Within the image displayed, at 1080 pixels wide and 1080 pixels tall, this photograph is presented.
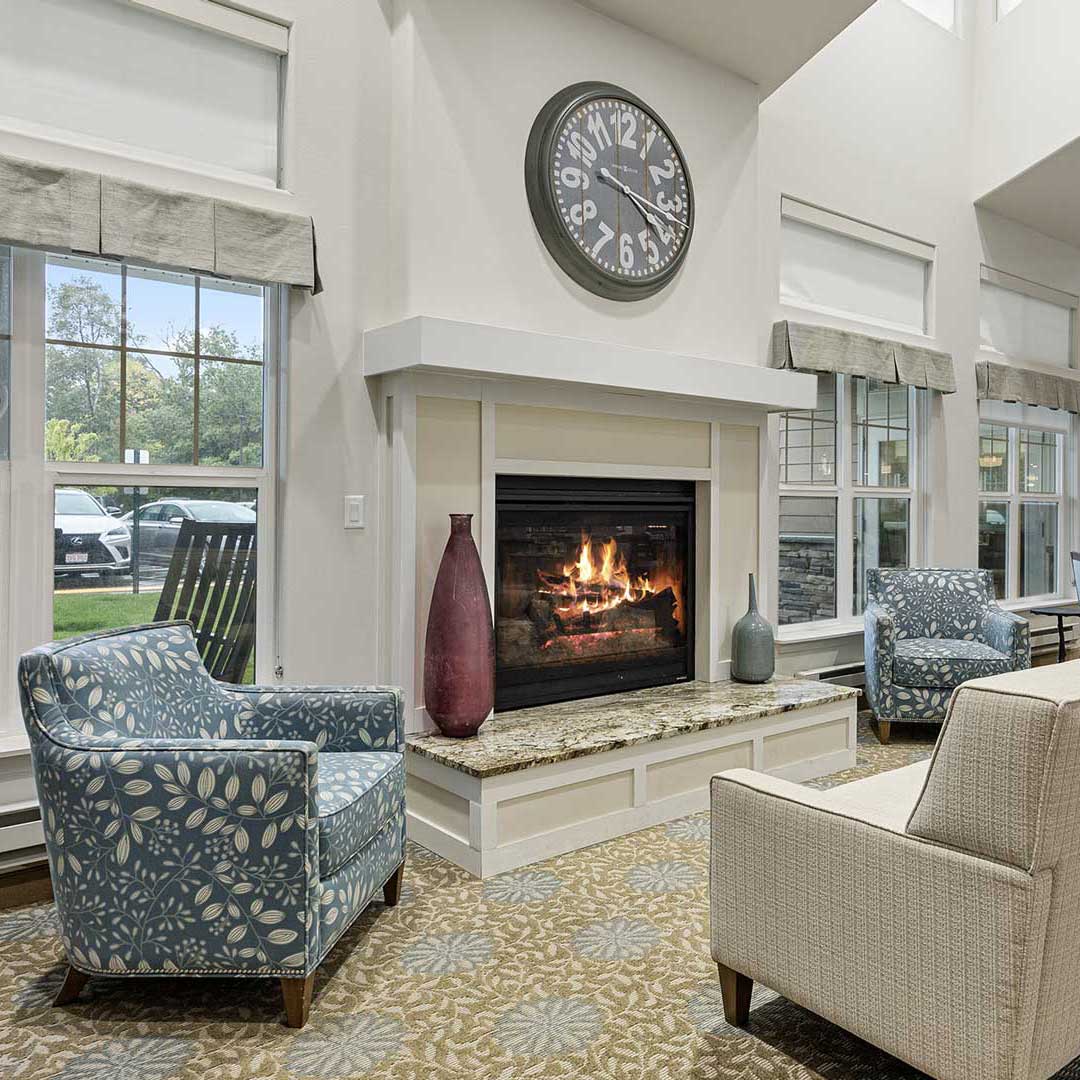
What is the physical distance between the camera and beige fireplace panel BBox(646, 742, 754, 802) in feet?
11.0

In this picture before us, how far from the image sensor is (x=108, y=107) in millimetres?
2744

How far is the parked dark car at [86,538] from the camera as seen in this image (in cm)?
273

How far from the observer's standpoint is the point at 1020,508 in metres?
6.59

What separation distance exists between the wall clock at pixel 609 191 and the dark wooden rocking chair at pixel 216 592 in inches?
67.2

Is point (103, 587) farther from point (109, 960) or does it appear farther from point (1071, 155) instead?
point (1071, 155)

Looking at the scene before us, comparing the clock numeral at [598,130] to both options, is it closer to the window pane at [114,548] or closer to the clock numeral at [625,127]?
the clock numeral at [625,127]

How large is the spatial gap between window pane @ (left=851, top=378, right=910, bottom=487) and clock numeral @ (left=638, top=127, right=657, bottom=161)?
2083mm

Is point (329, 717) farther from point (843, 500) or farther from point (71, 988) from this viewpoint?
point (843, 500)

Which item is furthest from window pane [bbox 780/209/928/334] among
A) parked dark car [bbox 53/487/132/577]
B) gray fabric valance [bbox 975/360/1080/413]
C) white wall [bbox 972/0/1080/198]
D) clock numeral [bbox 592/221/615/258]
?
parked dark car [bbox 53/487/132/577]

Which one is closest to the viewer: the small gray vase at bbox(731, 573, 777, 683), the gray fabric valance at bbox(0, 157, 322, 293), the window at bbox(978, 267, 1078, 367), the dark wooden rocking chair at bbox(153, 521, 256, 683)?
the gray fabric valance at bbox(0, 157, 322, 293)

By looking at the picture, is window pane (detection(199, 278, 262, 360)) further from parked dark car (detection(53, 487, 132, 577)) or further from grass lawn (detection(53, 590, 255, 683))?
grass lawn (detection(53, 590, 255, 683))

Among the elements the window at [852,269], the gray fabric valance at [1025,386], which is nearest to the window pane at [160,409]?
the window at [852,269]

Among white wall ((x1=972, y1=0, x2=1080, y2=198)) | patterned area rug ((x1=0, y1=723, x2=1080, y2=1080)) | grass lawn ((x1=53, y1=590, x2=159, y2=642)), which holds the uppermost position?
white wall ((x1=972, y1=0, x2=1080, y2=198))

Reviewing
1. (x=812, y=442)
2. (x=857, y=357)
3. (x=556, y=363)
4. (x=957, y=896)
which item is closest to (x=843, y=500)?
(x=812, y=442)
